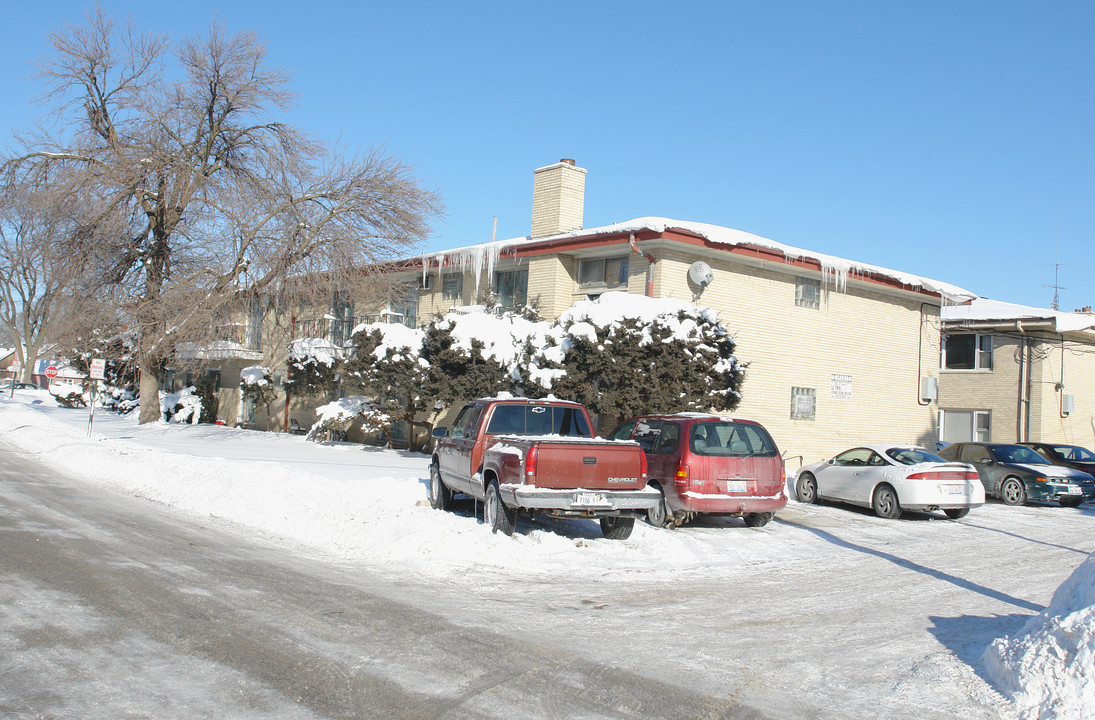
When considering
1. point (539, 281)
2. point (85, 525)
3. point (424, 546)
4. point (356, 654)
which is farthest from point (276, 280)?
point (356, 654)

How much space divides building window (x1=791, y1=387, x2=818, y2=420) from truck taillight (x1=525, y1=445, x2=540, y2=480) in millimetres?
15731

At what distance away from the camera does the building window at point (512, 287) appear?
81.1ft

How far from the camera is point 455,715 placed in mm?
4535

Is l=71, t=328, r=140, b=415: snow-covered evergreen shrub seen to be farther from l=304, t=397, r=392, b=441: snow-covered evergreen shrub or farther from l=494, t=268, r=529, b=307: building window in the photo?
l=494, t=268, r=529, b=307: building window

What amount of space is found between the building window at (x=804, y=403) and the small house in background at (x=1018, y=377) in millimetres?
7766

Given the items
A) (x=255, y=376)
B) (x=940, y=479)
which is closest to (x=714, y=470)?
(x=940, y=479)

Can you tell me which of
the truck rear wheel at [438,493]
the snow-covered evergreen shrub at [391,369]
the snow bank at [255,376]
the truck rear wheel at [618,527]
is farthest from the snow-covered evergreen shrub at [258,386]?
the truck rear wheel at [618,527]

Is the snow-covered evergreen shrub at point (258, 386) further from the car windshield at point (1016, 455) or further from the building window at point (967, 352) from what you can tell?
the building window at point (967, 352)

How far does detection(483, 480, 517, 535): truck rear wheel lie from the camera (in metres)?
10.6

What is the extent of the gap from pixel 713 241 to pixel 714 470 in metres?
10.4

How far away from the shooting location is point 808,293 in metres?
24.8

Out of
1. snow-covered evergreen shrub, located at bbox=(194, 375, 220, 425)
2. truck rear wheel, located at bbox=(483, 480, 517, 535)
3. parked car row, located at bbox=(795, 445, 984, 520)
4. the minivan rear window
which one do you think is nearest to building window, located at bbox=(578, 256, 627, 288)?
parked car row, located at bbox=(795, 445, 984, 520)

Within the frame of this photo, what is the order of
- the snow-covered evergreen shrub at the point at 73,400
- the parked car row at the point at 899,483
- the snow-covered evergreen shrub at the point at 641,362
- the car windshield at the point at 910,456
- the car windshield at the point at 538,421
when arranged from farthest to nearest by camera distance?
the snow-covered evergreen shrub at the point at 73,400, the snow-covered evergreen shrub at the point at 641,362, the car windshield at the point at 910,456, the parked car row at the point at 899,483, the car windshield at the point at 538,421

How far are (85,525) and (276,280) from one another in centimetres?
1716
